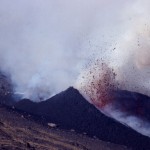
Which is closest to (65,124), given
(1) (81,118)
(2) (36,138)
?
(1) (81,118)

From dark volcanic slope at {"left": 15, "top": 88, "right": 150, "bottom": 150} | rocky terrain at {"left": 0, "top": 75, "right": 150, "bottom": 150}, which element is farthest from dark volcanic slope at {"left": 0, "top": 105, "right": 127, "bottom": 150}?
dark volcanic slope at {"left": 15, "top": 88, "right": 150, "bottom": 150}

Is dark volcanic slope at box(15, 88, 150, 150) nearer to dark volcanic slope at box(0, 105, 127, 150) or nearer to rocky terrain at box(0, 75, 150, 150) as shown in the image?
rocky terrain at box(0, 75, 150, 150)

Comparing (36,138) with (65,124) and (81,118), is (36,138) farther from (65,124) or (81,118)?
(81,118)

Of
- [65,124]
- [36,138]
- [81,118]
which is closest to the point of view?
[36,138]

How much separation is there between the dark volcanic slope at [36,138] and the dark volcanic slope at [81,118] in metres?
0.64

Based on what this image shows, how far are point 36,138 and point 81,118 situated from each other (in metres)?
2.61

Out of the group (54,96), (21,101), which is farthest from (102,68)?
(21,101)

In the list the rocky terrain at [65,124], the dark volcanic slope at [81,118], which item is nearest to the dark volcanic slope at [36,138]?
the rocky terrain at [65,124]

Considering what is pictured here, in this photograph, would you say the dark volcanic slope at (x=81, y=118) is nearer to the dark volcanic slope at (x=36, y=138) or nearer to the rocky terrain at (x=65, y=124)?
the rocky terrain at (x=65, y=124)

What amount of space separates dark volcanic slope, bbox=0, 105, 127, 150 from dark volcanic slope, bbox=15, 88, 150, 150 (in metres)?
0.64

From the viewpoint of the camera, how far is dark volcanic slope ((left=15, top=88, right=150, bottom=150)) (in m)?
14.5

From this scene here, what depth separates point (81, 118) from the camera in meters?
15.4

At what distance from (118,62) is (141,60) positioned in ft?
3.68

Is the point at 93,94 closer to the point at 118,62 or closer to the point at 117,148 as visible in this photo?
the point at 118,62
